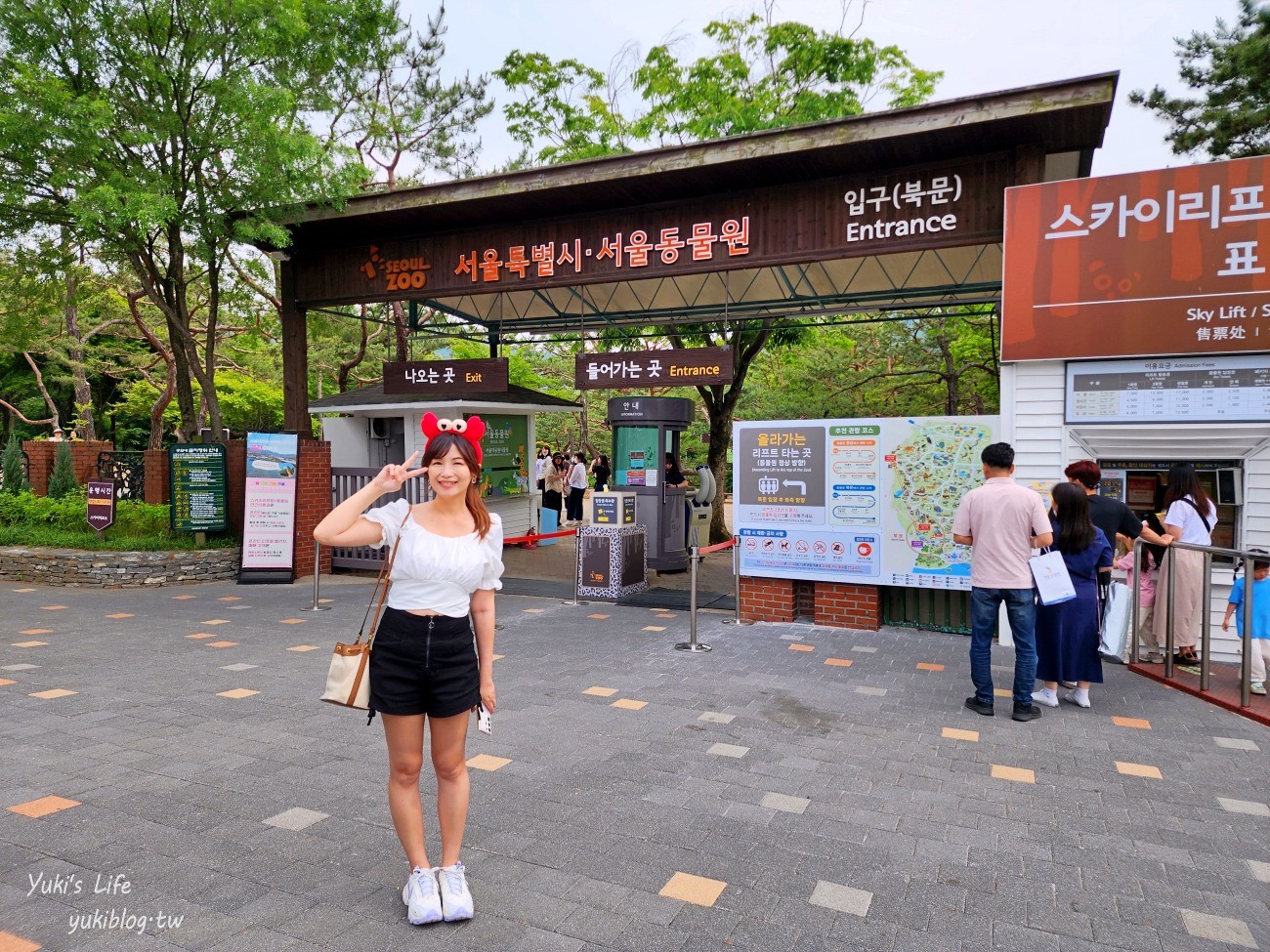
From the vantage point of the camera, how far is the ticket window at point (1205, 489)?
6609mm

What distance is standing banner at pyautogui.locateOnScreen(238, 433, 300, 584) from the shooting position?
34.4ft

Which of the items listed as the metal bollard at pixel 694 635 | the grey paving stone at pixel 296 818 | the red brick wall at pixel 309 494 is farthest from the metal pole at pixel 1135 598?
the red brick wall at pixel 309 494

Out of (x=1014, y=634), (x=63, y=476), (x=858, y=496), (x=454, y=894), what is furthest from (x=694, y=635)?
(x=63, y=476)

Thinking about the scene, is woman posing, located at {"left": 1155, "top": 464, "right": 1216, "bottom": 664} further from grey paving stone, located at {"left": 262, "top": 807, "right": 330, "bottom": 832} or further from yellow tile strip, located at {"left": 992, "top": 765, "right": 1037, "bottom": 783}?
grey paving stone, located at {"left": 262, "top": 807, "right": 330, "bottom": 832}

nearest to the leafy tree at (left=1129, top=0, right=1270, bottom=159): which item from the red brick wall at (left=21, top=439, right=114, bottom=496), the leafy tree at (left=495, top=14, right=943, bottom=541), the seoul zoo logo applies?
the leafy tree at (left=495, top=14, right=943, bottom=541)

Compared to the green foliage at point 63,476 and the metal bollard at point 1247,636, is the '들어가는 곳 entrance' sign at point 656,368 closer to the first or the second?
the metal bollard at point 1247,636

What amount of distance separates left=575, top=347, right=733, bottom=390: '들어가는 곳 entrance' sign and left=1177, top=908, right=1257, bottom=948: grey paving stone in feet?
20.0

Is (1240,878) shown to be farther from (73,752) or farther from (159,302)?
(159,302)

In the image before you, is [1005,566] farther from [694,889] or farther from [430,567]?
[430,567]

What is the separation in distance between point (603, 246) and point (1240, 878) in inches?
316

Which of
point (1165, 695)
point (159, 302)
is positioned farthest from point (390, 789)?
point (159, 302)

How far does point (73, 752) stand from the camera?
4.36 metres

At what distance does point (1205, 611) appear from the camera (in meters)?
5.58

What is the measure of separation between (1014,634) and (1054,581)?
1.42 ft
